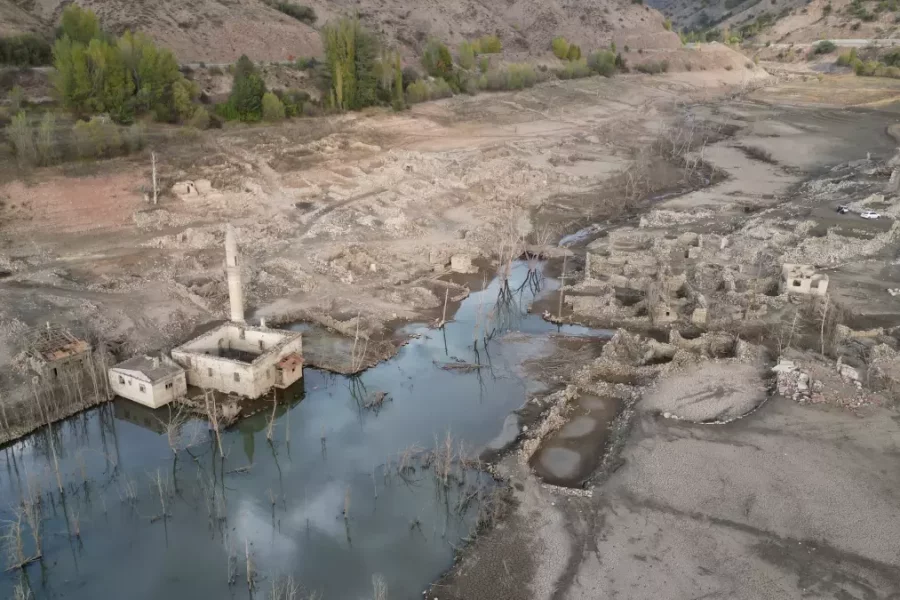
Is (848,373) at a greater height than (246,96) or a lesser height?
lesser

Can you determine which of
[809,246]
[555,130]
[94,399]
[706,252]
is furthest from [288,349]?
[555,130]

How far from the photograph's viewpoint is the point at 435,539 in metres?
22.9

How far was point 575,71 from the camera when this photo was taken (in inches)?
3883

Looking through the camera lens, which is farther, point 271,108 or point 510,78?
point 510,78

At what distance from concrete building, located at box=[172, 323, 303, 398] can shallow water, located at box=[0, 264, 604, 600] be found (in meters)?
1.13

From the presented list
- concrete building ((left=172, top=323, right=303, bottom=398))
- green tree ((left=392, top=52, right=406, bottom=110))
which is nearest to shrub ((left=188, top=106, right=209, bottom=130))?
green tree ((left=392, top=52, right=406, bottom=110))

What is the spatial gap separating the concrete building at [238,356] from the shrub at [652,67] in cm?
9106

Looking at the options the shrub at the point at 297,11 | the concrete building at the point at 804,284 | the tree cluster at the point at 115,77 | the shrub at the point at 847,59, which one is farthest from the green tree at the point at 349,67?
the shrub at the point at 847,59

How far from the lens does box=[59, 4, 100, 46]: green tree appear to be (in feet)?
192

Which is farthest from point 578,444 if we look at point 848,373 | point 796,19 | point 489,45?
point 796,19

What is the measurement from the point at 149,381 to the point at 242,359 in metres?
4.44

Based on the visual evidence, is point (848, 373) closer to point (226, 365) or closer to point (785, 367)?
point (785, 367)

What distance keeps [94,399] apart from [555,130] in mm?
57193

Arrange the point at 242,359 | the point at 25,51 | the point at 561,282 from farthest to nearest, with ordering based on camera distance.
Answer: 1. the point at 25,51
2. the point at 561,282
3. the point at 242,359
